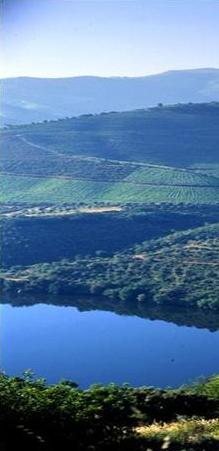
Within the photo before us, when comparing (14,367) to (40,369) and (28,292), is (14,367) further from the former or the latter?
(28,292)

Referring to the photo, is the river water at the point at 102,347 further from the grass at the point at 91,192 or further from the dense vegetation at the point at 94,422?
the grass at the point at 91,192

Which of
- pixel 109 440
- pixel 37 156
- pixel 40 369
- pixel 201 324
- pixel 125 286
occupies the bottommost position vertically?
pixel 109 440

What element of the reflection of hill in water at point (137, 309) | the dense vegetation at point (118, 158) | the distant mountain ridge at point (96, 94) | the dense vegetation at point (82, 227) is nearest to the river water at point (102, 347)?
the reflection of hill in water at point (137, 309)

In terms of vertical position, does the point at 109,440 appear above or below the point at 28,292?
below

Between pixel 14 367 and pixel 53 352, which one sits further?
pixel 53 352

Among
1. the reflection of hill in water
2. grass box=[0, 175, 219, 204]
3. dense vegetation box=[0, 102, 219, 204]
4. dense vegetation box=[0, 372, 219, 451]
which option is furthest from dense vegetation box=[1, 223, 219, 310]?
dense vegetation box=[0, 372, 219, 451]

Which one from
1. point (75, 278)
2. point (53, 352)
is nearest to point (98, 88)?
point (75, 278)

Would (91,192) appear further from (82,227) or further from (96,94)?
(96,94)
